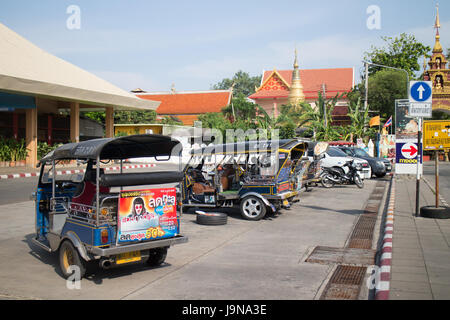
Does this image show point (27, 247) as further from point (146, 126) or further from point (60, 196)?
point (146, 126)

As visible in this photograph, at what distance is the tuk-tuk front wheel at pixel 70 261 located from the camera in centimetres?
612

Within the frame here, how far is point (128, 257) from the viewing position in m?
6.18

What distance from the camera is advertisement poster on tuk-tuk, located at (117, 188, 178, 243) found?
6.09 metres

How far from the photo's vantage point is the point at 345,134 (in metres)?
38.8

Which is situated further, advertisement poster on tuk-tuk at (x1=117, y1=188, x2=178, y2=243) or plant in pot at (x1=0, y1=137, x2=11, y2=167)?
plant in pot at (x1=0, y1=137, x2=11, y2=167)

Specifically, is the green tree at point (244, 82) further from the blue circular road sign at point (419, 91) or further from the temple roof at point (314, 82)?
the blue circular road sign at point (419, 91)

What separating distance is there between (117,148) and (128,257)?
195 cm

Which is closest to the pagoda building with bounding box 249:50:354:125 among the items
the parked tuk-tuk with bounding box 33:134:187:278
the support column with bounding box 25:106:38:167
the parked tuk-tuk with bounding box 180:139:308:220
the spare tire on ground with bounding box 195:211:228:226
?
the support column with bounding box 25:106:38:167

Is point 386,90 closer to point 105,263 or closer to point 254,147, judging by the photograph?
point 254,147

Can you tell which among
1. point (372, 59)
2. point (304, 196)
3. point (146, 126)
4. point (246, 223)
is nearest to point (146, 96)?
point (146, 126)

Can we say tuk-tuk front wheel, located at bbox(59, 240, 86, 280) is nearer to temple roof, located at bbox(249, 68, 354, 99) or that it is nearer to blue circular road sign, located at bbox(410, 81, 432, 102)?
blue circular road sign, located at bbox(410, 81, 432, 102)

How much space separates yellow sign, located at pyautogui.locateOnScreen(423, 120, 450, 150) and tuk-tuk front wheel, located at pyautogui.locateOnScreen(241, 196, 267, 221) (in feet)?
14.7

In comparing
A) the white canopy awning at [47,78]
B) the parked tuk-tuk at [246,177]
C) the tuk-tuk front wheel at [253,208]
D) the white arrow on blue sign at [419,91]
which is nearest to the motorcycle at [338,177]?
the parked tuk-tuk at [246,177]

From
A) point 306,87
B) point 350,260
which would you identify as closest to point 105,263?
point 350,260
